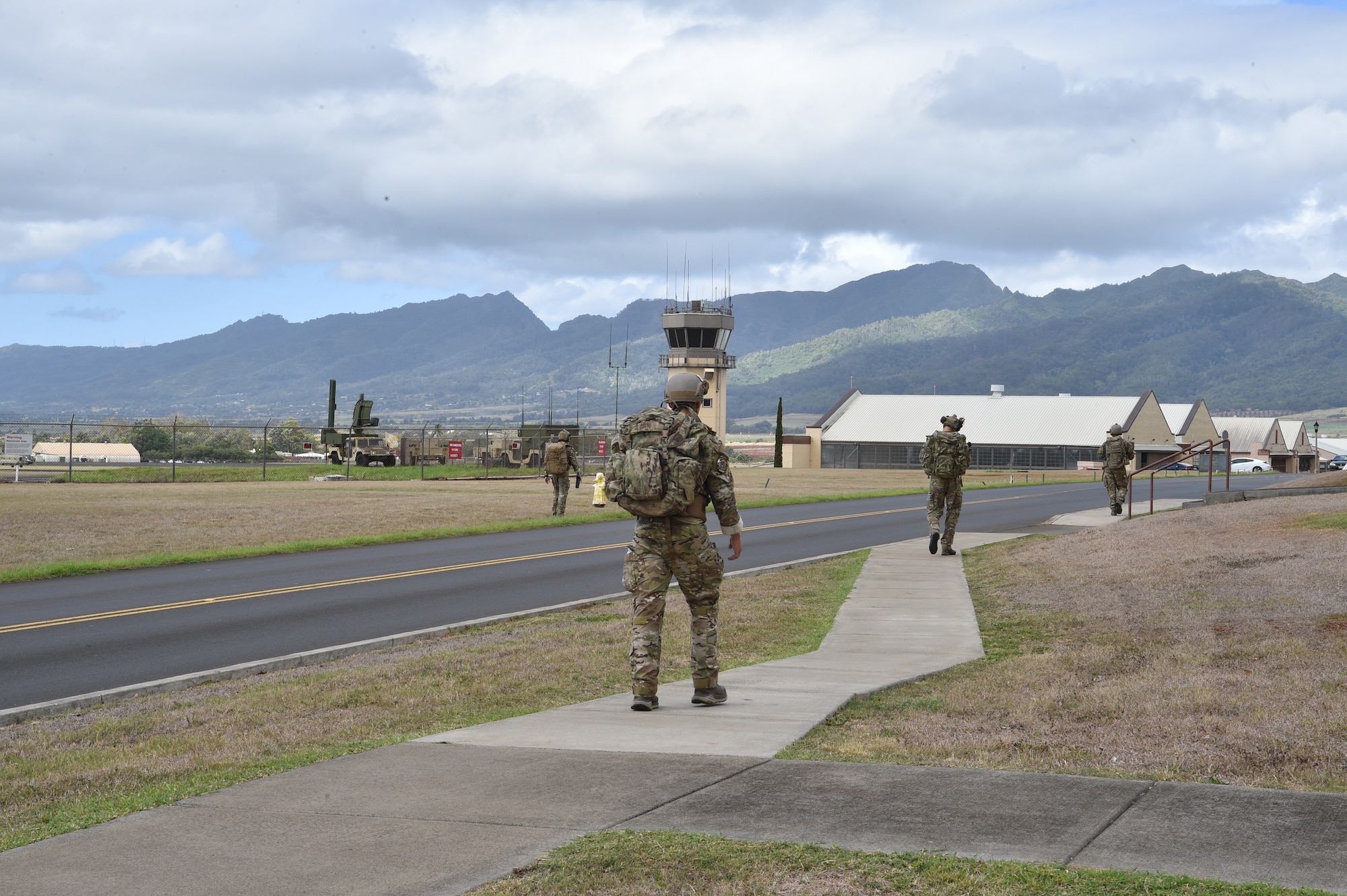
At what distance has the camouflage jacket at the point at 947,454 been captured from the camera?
781 inches

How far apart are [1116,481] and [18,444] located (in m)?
33.4

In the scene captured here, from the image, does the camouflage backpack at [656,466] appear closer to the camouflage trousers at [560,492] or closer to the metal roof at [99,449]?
the camouflage trousers at [560,492]

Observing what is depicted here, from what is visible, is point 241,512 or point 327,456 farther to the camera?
point 327,456

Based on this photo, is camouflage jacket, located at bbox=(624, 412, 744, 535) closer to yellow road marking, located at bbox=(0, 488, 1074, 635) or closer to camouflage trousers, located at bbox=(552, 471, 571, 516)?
yellow road marking, located at bbox=(0, 488, 1074, 635)

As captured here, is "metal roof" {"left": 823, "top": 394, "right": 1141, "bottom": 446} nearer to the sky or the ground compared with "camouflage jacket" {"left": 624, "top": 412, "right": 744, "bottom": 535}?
nearer to the sky

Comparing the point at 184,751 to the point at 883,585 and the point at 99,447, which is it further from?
the point at 99,447

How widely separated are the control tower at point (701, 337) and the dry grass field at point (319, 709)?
96495 mm

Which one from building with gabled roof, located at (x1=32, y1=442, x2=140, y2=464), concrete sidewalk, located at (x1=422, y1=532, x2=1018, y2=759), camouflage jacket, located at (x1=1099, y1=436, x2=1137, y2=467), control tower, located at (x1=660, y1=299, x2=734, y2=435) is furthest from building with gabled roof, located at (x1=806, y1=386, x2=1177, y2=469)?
concrete sidewalk, located at (x1=422, y1=532, x2=1018, y2=759)

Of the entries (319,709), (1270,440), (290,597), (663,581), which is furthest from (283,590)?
(1270,440)

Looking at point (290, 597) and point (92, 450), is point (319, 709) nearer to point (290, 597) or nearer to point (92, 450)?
point (290, 597)

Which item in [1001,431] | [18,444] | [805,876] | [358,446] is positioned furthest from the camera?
[1001,431]

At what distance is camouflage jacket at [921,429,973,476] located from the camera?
65.1 feet

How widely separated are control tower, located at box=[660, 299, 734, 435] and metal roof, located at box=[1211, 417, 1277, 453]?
156ft

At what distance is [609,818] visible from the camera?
5.70 m
